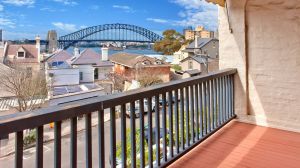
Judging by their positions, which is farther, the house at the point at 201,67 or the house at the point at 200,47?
the house at the point at 200,47

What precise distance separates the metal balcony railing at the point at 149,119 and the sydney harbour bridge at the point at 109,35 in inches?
74.1

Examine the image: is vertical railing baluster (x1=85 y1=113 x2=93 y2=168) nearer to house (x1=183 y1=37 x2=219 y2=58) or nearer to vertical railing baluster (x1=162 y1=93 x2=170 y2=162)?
vertical railing baluster (x1=162 y1=93 x2=170 y2=162)

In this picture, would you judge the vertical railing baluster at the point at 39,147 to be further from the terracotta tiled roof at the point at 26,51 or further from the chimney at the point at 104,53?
the chimney at the point at 104,53

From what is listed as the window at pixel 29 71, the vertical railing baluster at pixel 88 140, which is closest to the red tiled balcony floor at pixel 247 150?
the vertical railing baluster at pixel 88 140

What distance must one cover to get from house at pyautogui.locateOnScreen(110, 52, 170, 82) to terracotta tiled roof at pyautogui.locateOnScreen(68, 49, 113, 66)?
0.63 metres

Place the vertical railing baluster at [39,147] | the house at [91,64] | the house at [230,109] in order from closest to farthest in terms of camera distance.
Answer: the vertical railing baluster at [39,147], the house at [230,109], the house at [91,64]

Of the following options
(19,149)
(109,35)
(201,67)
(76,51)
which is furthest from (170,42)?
(19,149)

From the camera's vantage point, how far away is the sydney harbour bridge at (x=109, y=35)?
409 centimetres

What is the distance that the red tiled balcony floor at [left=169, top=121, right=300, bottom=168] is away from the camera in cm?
229

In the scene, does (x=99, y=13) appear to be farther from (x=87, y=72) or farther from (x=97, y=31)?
(x=87, y=72)

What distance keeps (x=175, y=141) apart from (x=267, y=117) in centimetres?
147

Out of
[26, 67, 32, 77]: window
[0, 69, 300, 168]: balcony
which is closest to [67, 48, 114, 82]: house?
[26, 67, 32, 77]: window

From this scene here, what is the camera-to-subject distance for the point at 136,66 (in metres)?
5.39

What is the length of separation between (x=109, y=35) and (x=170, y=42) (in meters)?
2.80
